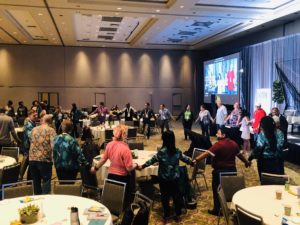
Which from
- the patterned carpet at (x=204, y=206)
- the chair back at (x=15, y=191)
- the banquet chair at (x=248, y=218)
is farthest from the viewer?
the patterned carpet at (x=204, y=206)

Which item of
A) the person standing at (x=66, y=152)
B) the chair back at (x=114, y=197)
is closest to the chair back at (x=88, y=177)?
the person standing at (x=66, y=152)

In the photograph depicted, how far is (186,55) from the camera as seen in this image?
21.2 metres

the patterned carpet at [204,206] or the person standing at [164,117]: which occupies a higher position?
the person standing at [164,117]

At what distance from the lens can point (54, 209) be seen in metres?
3.30

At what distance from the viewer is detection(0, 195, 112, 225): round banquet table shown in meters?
3.02

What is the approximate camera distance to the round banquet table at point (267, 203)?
311 centimetres

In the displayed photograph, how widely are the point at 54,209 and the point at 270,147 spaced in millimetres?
3504

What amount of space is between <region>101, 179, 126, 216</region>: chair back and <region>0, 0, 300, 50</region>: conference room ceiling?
7354mm

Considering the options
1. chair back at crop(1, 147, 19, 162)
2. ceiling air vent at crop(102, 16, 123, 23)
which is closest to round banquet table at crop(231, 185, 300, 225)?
chair back at crop(1, 147, 19, 162)

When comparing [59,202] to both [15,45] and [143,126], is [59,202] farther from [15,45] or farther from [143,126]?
[15,45]

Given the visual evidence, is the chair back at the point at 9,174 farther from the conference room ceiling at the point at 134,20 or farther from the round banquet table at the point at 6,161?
the conference room ceiling at the point at 134,20

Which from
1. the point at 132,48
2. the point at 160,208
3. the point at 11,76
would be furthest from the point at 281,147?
the point at 11,76

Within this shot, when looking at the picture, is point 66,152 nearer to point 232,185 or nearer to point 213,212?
point 232,185

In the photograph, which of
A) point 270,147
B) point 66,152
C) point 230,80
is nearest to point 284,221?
point 270,147
